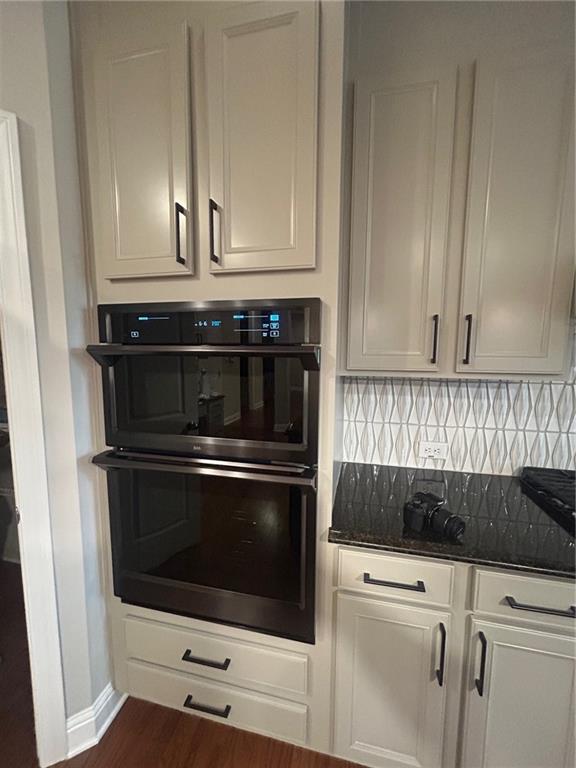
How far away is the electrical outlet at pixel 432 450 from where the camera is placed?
158 centimetres

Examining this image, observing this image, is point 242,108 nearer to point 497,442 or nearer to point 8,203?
point 8,203

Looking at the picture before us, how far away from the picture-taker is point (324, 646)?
1.17 m

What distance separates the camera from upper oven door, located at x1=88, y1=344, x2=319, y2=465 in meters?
1.06

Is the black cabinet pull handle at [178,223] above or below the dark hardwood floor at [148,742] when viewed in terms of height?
above

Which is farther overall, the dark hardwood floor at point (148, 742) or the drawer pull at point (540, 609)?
the dark hardwood floor at point (148, 742)

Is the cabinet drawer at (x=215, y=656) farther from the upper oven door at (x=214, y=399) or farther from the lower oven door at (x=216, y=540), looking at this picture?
the upper oven door at (x=214, y=399)

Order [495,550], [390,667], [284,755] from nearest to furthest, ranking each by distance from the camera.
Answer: [495,550], [390,667], [284,755]

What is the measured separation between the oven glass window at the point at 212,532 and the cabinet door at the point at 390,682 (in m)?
0.26

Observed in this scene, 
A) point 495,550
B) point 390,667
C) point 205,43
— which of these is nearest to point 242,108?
point 205,43

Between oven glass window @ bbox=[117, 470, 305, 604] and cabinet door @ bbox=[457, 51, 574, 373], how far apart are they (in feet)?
2.97

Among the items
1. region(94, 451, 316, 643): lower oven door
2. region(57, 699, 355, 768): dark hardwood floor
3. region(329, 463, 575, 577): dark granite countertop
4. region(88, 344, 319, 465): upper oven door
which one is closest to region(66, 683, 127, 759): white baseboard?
region(57, 699, 355, 768): dark hardwood floor

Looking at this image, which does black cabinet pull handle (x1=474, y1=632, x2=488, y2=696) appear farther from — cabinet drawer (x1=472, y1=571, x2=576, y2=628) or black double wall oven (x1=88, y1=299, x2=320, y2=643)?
black double wall oven (x1=88, y1=299, x2=320, y2=643)

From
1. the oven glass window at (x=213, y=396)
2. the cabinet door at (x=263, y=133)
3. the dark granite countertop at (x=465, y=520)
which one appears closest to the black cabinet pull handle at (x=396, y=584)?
the dark granite countertop at (x=465, y=520)

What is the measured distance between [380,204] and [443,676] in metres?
1.63
